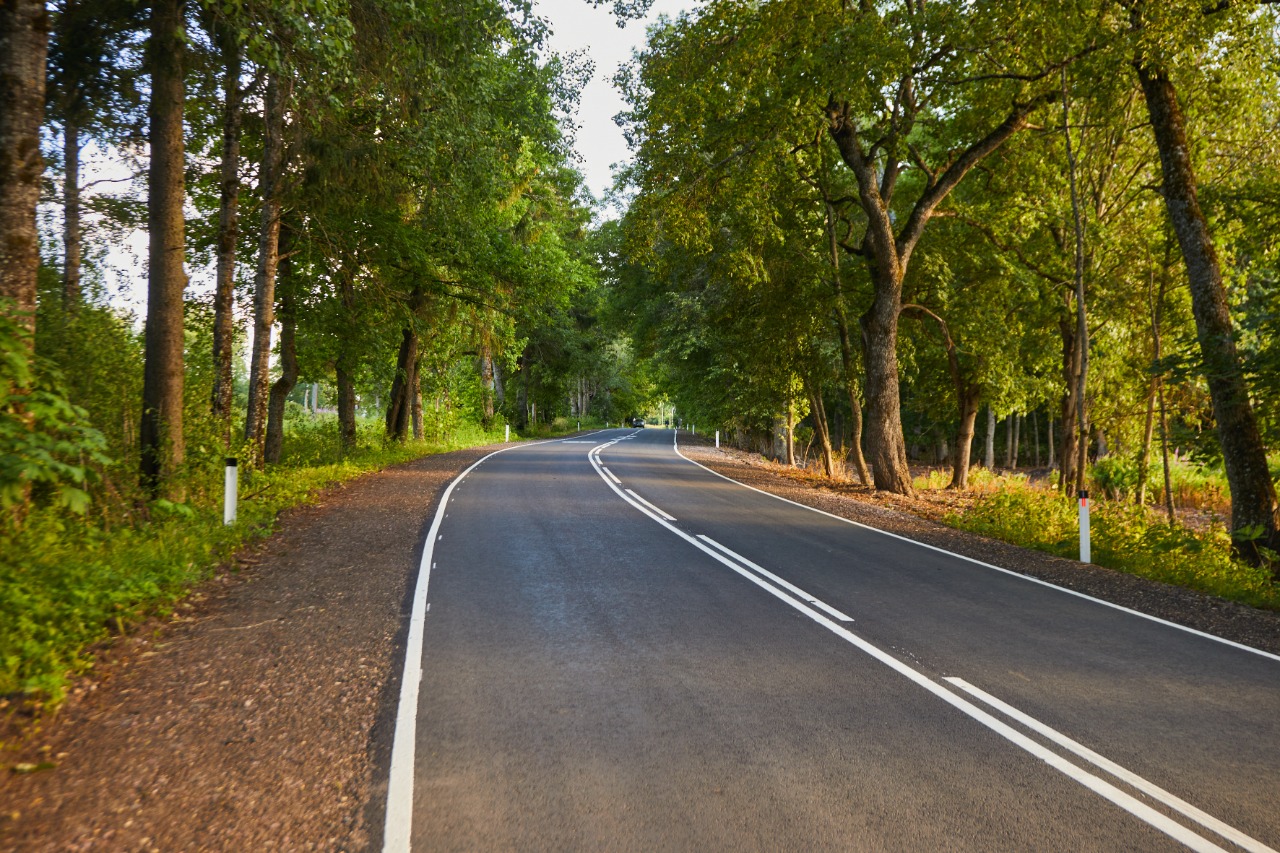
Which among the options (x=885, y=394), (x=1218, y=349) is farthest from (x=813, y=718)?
(x=885, y=394)

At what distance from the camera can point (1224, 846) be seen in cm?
327

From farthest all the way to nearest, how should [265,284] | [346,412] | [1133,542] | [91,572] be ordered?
[346,412] → [265,284] → [1133,542] → [91,572]

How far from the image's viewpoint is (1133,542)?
11047 millimetres

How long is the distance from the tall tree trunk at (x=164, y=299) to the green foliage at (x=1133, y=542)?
1199 centimetres

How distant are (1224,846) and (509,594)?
556 centimetres

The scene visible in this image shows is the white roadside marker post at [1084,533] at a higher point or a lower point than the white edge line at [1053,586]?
higher

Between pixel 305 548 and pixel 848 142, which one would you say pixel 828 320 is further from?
pixel 305 548

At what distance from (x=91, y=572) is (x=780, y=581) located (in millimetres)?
6157

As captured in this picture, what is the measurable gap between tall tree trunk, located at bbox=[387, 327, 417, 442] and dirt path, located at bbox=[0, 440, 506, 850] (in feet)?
63.0

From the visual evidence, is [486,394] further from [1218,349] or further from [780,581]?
[1218,349]

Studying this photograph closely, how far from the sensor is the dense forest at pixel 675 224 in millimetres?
8969

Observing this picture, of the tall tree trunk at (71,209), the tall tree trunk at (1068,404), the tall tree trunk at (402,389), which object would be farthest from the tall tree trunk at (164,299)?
the tall tree trunk at (1068,404)

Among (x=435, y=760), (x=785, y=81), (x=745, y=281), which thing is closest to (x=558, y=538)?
(x=435, y=760)

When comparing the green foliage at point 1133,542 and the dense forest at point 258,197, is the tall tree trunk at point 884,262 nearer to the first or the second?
the green foliage at point 1133,542
